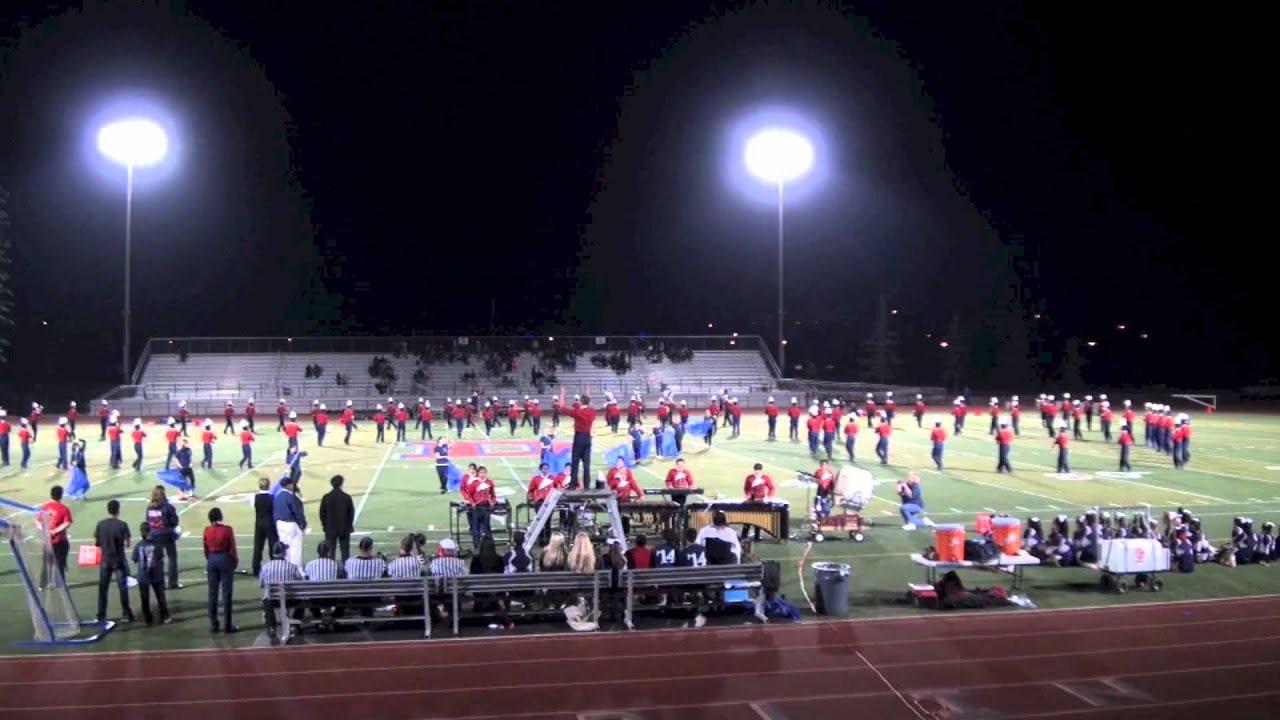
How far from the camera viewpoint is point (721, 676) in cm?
922

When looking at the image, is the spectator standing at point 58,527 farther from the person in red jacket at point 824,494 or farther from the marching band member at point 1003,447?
the marching band member at point 1003,447

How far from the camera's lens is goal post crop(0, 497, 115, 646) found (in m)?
10.3

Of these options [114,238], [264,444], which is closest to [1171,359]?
[264,444]

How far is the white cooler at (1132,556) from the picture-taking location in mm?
12625

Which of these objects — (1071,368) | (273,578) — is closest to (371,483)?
(273,578)

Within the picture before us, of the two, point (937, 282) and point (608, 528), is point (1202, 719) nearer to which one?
point (608, 528)

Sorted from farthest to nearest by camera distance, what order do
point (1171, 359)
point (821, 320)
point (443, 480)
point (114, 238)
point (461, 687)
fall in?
point (821, 320) < point (1171, 359) < point (114, 238) < point (443, 480) < point (461, 687)

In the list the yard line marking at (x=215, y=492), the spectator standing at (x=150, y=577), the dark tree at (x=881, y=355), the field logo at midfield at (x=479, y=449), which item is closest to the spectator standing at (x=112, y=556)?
the spectator standing at (x=150, y=577)

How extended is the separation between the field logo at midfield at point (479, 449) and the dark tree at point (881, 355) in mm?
39127

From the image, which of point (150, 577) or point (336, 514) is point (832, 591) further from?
point (150, 577)

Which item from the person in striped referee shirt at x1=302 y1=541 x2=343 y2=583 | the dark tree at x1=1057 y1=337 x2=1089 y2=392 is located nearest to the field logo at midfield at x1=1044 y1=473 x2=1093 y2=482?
the person in striped referee shirt at x1=302 y1=541 x2=343 y2=583

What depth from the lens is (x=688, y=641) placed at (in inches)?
411

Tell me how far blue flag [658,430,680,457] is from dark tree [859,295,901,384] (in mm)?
41639

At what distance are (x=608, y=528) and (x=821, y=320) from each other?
66015 millimetres
